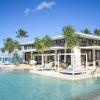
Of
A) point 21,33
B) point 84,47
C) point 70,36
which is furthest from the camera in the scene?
point 21,33

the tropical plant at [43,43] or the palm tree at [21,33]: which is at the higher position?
the palm tree at [21,33]

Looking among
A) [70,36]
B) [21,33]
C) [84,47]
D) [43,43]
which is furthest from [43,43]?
[21,33]

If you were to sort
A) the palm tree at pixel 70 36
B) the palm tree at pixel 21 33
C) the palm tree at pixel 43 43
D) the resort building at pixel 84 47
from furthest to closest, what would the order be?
1. the palm tree at pixel 21 33
2. the palm tree at pixel 43 43
3. the resort building at pixel 84 47
4. the palm tree at pixel 70 36

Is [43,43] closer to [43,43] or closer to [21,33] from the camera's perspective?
[43,43]

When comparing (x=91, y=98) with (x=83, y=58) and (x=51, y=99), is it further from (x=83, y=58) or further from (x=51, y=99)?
(x=83, y=58)

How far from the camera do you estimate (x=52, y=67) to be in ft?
105

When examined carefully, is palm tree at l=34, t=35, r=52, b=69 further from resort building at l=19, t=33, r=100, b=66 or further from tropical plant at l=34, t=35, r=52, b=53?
resort building at l=19, t=33, r=100, b=66

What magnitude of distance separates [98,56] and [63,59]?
6.89 m

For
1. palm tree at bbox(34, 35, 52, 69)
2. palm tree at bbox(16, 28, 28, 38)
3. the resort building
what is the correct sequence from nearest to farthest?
1. the resort building
2. palm tree at bbox(34, 35, 52, 69)
3. palm tree at bbox(16, 28, 28, 38)

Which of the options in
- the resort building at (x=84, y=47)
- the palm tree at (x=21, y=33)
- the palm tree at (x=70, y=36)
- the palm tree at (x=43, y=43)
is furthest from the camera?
the palm tree at (x=21, y=33)

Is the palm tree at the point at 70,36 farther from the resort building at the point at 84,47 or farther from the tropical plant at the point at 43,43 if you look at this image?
the tropical plant at the point at 43,43

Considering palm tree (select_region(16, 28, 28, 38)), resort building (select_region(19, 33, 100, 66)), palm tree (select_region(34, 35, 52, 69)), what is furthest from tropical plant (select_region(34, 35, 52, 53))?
palm tree (select_region(16, 28, 28, 38))

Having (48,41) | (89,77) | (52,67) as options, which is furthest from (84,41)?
(89,77)

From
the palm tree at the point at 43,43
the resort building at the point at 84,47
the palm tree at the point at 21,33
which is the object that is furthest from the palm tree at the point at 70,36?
the palm tree at the point at 21,33
